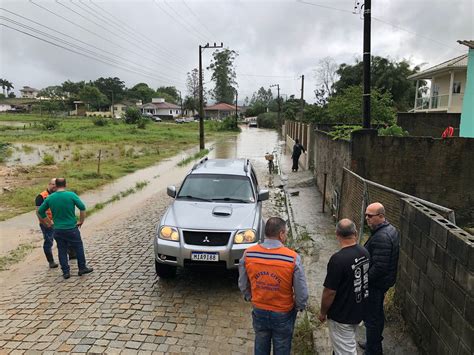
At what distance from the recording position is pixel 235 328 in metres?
4.80

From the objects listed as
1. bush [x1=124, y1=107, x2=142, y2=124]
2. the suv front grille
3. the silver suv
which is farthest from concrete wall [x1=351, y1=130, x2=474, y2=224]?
bush [x1=124, y1=107, x2=142, y2=124]

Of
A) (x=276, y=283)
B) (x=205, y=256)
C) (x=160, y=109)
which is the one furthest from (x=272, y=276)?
(x=160, y=109)

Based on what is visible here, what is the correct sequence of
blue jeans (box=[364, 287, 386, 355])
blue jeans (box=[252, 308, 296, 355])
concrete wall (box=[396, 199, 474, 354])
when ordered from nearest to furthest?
concrete wall (box=[396, 199, 474, 354]) → blue jeans (box=[252, 308, 296, 355]) → blue jeans (box=[364, 287, 386, 355])

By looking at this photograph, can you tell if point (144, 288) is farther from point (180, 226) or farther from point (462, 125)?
point (462, 125)

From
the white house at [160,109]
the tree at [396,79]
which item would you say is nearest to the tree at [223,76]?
the white house at [160,109]

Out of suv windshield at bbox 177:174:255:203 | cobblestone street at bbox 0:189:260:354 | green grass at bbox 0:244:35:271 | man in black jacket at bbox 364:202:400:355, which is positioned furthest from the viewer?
green grass at bbox 0:244:35:271

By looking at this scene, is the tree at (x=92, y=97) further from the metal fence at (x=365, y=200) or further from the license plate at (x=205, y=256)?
the license plate at (x=205, y=256)

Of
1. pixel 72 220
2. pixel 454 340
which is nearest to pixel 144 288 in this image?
pixel 72 220

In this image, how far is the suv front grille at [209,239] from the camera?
18.2 feet

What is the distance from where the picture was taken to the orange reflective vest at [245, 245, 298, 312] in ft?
10.3

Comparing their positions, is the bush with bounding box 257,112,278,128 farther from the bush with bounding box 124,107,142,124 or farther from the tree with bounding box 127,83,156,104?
the tree with bounding box 127,83,156,104

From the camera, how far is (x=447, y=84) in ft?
94.2

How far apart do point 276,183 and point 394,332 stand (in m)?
12.2

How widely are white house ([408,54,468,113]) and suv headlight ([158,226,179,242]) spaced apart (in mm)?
26035
